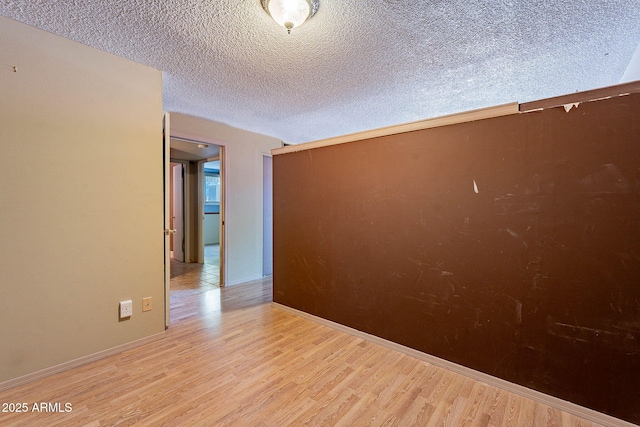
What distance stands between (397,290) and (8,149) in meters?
2.85

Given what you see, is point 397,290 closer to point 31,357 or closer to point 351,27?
point 351,27

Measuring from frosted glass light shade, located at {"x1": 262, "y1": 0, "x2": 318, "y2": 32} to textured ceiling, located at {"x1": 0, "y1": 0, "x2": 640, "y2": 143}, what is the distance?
0.27ft

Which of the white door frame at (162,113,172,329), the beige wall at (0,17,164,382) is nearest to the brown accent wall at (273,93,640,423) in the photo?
the white door frame at (162,113,172,329)

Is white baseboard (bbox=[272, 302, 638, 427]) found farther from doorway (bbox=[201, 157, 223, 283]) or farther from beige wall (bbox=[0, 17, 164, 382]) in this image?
doorway (bbox=[201, 157, 223, 283])

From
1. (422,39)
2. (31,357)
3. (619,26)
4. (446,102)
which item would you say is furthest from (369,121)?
(31,357)

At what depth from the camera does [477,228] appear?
1.82m

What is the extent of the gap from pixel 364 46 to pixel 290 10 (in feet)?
2.27

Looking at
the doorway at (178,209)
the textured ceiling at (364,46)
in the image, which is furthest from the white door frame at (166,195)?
the doorway at (178,209)

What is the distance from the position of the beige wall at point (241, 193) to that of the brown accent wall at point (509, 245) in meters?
1.99

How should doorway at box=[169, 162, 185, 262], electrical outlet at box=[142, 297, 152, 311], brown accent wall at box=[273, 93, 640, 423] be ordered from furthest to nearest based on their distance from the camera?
doorway at box=[169, 162, 185, 262] < electrical outlet at box=[142, 297, 152, 311] < brown accent wall at box=[273, 93, 640, 423]

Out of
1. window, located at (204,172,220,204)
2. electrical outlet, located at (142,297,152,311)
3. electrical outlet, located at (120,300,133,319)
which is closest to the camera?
electrical outlet, located at (120,300,133,319)

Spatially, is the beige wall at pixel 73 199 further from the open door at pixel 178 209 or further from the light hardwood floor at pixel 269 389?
the open door at pixel 178 209

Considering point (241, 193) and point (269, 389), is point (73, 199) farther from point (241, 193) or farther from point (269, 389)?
point (241, 193)

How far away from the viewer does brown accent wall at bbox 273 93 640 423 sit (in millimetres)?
1425
